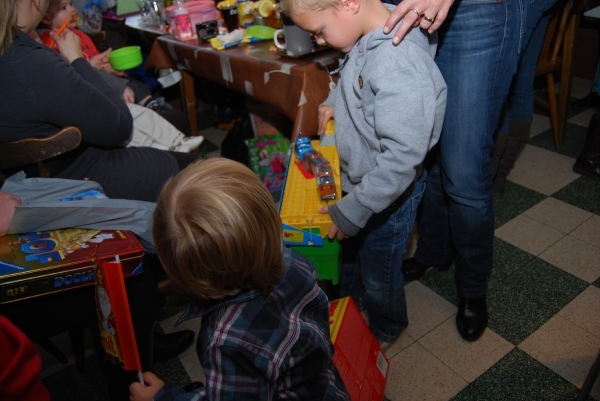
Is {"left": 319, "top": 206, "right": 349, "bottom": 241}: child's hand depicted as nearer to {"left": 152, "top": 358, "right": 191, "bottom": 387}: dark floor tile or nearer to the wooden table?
the wooden table

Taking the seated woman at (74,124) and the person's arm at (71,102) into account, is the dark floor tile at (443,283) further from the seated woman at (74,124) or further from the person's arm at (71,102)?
the person's arm at (71,102)

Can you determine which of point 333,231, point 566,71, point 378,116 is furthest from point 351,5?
point 566,71

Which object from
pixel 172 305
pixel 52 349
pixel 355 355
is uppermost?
pixel 355 355

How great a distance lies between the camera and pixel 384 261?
4.37 ft

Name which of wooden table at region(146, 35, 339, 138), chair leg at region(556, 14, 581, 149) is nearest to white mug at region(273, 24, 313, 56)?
wooden table at region(146, 35, 339, 138)

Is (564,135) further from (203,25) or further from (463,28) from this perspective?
(203,25)

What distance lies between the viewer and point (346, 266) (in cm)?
156

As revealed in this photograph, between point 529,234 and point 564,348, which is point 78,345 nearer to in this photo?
point 564,348

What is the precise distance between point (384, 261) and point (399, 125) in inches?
17.9

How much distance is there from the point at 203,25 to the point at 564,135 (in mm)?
1947

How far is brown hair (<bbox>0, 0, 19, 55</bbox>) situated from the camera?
1.16 meters

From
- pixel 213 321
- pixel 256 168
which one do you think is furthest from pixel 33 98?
pixel 256 168

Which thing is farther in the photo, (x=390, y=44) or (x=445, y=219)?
(x=445, y=219)

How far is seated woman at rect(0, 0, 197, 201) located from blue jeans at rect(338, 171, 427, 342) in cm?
63
